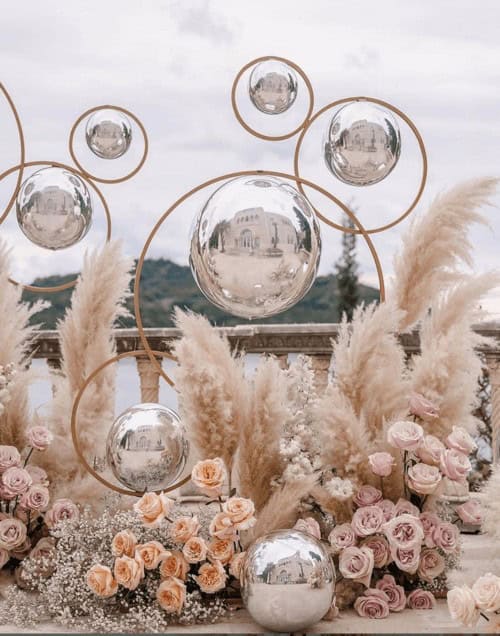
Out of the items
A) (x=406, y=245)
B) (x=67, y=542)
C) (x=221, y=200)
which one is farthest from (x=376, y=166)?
(x=67, y=542)

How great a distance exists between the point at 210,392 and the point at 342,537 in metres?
0.49

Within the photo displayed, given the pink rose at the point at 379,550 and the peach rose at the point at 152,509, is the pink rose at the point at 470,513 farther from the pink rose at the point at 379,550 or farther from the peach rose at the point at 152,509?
the peach rose at the point at 152,509

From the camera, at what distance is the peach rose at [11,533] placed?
244cm

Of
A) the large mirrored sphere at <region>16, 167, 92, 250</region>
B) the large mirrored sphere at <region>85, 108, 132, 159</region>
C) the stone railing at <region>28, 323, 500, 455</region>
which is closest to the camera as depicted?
the large mirrored sphere at <region>16, 167, 92, 250</region>

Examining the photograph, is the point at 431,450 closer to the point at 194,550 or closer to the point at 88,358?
the point at 194,550

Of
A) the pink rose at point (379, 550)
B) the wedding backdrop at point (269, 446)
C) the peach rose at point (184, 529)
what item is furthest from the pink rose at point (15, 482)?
the pink rose at point (379, 550)

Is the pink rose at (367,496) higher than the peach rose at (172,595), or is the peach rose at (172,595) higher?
the pink rose at (367,496)

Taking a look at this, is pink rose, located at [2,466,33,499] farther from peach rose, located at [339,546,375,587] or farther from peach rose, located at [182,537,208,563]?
peach rose, located at [339,546,375,587]

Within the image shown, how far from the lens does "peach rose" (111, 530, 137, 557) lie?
7.34 feet

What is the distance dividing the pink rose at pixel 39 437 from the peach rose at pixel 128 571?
1.61ft

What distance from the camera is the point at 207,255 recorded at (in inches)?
79.7

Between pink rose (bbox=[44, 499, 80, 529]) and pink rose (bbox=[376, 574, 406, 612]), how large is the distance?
835mm

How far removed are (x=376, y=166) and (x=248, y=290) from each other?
87 cm

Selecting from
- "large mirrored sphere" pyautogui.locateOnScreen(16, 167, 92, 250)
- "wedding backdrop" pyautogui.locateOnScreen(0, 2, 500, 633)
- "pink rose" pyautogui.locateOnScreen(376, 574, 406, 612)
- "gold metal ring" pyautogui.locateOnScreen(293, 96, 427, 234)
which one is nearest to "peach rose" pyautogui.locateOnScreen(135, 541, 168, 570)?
"wedding backdrop" pyautogui.locateOnScreen(0, 2, 500, 633)
